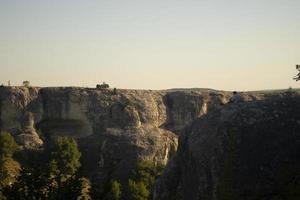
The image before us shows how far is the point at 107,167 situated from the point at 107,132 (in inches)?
300

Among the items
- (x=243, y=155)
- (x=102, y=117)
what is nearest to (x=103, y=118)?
(x=102, y=117)

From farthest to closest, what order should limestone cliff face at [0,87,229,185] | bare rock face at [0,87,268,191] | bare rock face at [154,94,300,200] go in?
limestone cliff face at [0,87,229,185]
bare rock face at [0,87,268,191]
bare rock face at [154,94,300,200]

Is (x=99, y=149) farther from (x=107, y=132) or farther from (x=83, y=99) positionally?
(x=83, y=99)

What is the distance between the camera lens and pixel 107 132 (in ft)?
192

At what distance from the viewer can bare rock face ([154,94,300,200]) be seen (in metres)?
7.64

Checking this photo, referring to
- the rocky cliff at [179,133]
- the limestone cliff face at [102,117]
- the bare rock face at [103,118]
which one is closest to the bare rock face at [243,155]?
the rocky cliff at [179,133]

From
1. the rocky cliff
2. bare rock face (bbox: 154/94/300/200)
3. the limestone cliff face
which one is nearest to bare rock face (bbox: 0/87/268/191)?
the limestone cliff face

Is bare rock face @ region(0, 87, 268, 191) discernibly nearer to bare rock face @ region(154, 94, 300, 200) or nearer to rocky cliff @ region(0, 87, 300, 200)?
rocky cliff @ region(0, 87, 300, 200)

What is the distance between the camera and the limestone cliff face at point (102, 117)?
5478cm

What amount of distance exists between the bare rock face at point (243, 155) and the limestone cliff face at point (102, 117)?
44.1 meters

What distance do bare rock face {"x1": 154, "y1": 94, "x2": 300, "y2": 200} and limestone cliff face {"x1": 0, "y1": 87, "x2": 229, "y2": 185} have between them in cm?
4415

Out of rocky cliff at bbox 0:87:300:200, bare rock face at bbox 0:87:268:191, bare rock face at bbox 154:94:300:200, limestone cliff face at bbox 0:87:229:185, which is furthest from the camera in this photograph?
limestone cliff face at bbox 0:87:229:185

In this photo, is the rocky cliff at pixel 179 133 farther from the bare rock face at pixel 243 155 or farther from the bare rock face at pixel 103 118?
the bare rock face at pixel 103 118

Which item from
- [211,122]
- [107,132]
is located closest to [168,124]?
[107,132]
